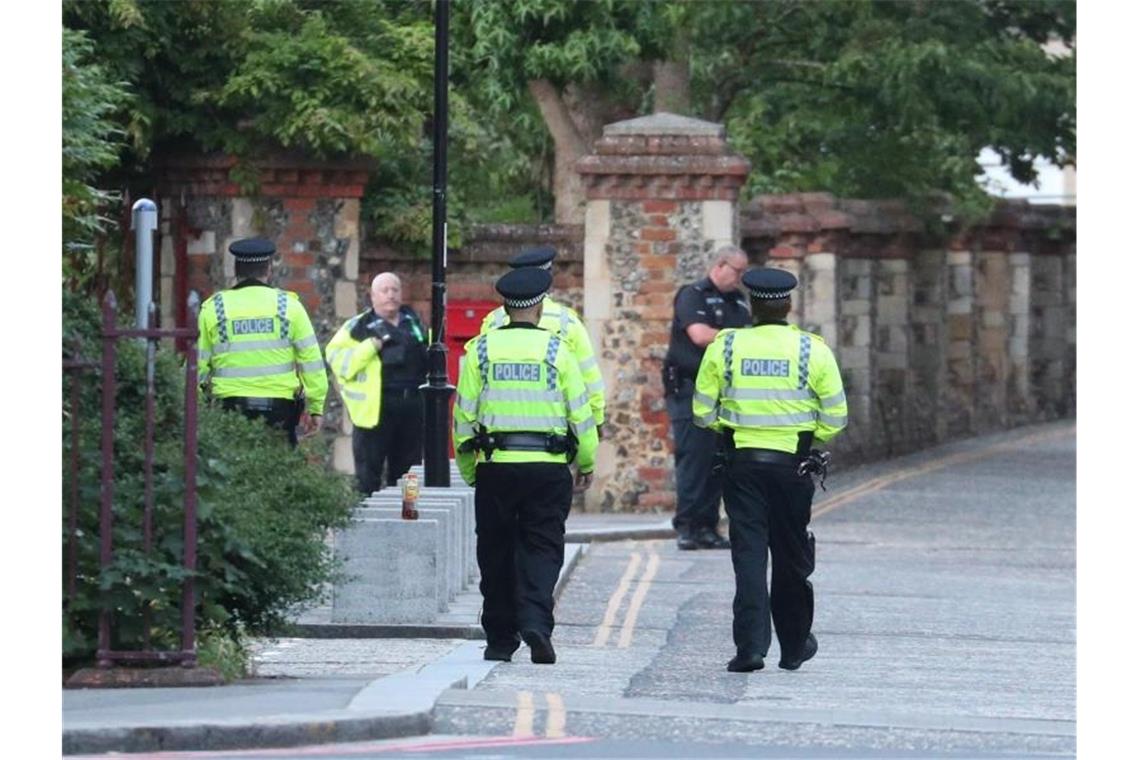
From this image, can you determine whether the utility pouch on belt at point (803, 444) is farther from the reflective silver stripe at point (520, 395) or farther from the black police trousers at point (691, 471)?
the black police trousers at point (691, 471)

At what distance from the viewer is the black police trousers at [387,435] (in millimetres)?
20750

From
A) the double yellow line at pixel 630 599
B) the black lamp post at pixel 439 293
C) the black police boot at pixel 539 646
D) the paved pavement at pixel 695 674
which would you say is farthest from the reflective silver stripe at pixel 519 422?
the black lamp post at pixel 439 293

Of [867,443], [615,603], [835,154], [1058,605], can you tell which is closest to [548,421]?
[615,603]

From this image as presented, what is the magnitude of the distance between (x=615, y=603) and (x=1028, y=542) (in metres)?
6.99

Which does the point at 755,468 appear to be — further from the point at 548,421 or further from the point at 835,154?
the point at 835,154

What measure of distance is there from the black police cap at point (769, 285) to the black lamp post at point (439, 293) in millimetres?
4682

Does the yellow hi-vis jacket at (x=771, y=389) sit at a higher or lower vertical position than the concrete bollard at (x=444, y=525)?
higher

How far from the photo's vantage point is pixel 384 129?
2483cm

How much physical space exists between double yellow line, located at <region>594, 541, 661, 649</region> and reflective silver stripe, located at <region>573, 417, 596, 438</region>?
61.3 inches

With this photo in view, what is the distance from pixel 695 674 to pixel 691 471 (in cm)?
759

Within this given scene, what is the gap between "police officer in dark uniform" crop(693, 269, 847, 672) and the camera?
13812mm

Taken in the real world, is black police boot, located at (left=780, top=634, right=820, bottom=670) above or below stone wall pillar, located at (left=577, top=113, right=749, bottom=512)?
below

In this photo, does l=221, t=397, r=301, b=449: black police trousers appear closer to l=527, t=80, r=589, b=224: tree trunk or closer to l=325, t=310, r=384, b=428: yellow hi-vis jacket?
l=325, t=310, r=384, b=428: yellow hi-vis jacket

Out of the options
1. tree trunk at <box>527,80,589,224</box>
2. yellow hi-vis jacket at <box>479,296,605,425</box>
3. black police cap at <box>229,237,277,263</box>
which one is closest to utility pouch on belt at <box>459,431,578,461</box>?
yellow hi-vis jacket at <box>479,296,605,425</box>
